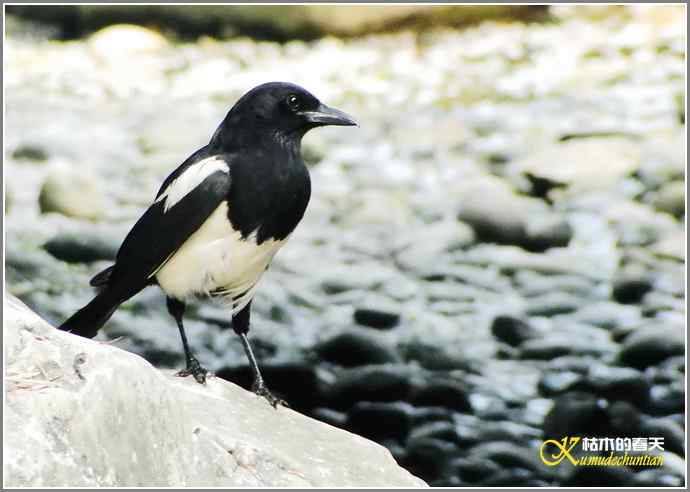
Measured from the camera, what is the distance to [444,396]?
6.03 meters

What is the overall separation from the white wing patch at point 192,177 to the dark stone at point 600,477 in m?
2.15

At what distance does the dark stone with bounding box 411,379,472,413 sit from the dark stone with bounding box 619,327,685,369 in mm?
878

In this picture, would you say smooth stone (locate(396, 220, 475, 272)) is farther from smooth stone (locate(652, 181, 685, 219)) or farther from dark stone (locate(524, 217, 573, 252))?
smooth stone (locate(652, 181, 685, 219))

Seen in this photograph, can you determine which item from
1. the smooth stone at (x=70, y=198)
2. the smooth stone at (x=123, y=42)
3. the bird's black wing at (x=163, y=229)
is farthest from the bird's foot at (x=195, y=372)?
the smooth stone at (x=123, y=42)

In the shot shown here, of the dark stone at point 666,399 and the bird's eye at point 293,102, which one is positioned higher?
the bird's eye at point 293,102

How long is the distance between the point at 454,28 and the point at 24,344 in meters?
8.41

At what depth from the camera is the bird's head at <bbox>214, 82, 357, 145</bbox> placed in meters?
4.38

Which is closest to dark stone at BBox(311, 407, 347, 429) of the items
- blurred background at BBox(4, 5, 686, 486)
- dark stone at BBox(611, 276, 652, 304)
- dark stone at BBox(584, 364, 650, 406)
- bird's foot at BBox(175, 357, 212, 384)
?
blurred background at BBox(4, 5, 686, 486)

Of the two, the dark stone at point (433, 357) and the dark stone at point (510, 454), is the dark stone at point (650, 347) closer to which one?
the dark stone at point (433, 357)

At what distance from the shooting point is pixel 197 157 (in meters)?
4.48

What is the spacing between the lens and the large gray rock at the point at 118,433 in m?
3.00

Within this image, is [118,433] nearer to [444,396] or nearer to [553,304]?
[444,396]

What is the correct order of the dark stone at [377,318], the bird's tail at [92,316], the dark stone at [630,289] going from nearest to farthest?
1. the bird's tail at [92,316]
2. the dark stone at [377,318]
3. the dark stone at [630,289]

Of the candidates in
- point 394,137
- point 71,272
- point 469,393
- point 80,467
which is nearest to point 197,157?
point 80,467
